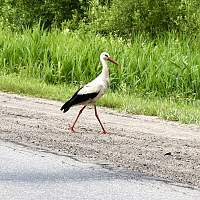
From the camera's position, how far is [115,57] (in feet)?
Result: 62.3

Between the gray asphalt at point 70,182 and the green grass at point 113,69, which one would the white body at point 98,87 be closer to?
the gray asphalt at point 70,182

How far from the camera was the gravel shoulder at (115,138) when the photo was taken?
868 centimetres

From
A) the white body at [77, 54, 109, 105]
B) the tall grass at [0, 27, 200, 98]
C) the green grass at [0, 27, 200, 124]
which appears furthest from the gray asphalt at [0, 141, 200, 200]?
the tall grass at [0, 27, 200, 98]

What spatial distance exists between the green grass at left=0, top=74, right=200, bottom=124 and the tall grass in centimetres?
66

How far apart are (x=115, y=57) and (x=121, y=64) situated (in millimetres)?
525

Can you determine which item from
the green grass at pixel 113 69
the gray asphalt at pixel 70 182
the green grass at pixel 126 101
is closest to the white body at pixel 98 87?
the gray asphalt at pixel 70 182

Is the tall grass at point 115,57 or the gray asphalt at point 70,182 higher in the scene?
the tall grass at point 115,57

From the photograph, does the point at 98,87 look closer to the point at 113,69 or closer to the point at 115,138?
the point at 115,138

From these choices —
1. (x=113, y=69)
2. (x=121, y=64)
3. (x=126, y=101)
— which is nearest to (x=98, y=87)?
(x=126, y=101)

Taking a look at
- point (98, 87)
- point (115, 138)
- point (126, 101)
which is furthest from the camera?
point (126, 101)

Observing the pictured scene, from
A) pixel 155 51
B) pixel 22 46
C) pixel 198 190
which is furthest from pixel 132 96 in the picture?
pixel 198 190

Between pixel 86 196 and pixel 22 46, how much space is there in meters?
13.9

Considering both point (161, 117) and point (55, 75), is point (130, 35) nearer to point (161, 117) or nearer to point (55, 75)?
point (55, 75)

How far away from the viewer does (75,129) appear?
11.4 metres
